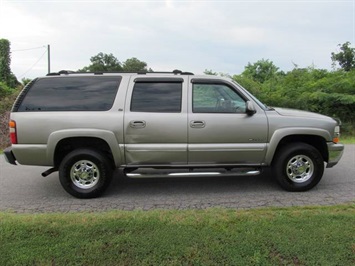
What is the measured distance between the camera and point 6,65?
1164 inches

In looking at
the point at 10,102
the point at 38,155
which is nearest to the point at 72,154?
the point at 38,155

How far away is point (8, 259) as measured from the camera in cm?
318

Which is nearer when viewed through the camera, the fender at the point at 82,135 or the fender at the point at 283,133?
the fender at the point at 82,135

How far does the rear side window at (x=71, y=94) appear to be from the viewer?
16.6 ft

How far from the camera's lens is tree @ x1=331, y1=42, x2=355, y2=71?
2700cm

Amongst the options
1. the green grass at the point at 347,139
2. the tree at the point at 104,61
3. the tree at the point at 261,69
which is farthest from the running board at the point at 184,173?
the tree at the point at 104,61

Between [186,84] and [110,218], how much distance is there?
94.9 inches

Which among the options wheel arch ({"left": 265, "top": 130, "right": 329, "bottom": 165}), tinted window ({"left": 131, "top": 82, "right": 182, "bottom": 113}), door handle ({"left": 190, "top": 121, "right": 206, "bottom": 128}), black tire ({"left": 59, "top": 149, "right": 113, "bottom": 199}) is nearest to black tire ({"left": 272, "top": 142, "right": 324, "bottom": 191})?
wheel arch ({"left": 265, "top": 130, "right": 329, "bottom": 165})

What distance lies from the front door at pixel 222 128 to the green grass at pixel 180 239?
3.99ft

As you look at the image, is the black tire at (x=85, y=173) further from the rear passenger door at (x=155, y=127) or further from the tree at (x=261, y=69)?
the tree at (x=261, y=69)

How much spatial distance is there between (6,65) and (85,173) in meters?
28.9

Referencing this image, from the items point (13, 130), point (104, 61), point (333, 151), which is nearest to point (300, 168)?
point (333, 151)

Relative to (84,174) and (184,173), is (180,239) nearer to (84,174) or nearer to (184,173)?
(184,173)

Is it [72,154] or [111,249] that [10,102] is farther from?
[111,249]
